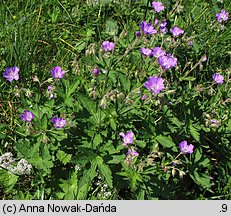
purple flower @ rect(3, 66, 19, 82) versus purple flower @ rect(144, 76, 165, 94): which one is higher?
purple flower @ rect(3, 66, 19, 82)

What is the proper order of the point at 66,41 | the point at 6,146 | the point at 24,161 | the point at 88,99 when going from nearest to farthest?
1. the point at 88,99
2. the point at 24,161
3. the point at 6,146
4. the point at 66,41

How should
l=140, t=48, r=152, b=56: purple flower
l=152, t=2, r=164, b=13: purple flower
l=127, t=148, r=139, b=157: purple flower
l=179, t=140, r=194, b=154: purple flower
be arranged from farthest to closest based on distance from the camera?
l=152, t=2, r=164, b=13: purple flower → l=140, t=48, r=152, b=56: purple flower → l=179, t=140, r=194, b=154: purple flower → l=127, t=148, r=139, b=157: purple flower

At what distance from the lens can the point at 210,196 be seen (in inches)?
106

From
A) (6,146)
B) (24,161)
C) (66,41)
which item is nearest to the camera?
(24,161)

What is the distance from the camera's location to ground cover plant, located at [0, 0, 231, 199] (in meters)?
2.28

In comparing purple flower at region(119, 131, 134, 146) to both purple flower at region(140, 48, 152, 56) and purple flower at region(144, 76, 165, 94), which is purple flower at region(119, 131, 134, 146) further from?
purple flower at region(140, 48, 152, 56)

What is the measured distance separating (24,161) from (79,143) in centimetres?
34

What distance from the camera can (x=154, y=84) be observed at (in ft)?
7.42

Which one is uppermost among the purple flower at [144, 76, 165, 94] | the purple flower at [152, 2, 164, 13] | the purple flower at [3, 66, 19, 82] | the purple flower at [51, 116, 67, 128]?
the purple flower at [152, 2, 164, 13]

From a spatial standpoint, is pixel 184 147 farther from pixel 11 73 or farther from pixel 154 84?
pixel 11 73

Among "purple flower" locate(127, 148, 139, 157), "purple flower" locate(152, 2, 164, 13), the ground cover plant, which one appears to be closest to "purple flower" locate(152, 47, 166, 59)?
the ground cover plant

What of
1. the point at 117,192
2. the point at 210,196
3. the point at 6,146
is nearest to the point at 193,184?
the point at 210,196

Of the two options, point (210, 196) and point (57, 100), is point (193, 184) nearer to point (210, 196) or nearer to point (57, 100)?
point (210, 196)

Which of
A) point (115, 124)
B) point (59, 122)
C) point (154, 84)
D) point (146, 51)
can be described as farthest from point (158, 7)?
point (59, 122)
